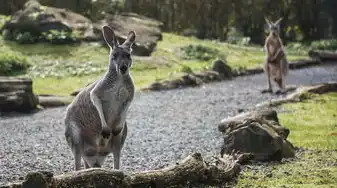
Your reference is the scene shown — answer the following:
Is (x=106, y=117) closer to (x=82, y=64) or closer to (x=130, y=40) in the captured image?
(x=130, y=40)

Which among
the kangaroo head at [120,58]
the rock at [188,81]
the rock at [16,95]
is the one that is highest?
the kangaroo head at [120,58]

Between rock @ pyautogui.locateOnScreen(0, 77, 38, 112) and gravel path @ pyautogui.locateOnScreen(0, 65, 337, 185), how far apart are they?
46cm

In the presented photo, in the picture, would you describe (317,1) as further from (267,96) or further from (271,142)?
(271,142)

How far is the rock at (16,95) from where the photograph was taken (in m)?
15.7

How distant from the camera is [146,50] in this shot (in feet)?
84.3

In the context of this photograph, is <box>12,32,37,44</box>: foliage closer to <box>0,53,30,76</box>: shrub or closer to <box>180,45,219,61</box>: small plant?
<box>0,53,30,76</box>: shrub

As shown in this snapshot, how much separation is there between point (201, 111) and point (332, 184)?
29.2 ft

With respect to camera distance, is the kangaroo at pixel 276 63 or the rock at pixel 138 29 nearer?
the kangaroo at pixel 276 63

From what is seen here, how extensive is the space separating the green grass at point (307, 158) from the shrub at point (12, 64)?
32.2 ft

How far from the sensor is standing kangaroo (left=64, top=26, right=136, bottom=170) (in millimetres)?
6938

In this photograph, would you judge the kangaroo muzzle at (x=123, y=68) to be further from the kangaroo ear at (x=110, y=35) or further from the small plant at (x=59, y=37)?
the small plant at (x=59, y=37)

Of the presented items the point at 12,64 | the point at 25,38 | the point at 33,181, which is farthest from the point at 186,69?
the point at 33,181

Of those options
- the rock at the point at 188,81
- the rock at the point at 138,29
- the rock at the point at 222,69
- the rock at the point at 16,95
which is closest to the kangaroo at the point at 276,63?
the rock at the point at 188,81

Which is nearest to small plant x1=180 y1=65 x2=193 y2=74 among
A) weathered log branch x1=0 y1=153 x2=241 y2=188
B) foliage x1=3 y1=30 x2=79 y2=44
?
foliage x1=3 y1=30 x2=79 y2=44
